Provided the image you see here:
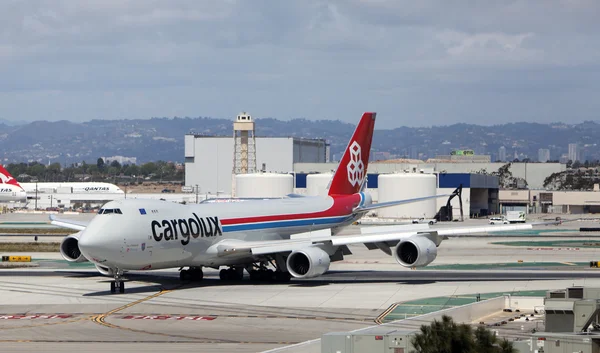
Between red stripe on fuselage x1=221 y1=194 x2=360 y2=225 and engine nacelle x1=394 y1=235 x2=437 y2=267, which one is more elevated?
red stripe on fuselage x1=221 y1=194 x2=360 y2=225

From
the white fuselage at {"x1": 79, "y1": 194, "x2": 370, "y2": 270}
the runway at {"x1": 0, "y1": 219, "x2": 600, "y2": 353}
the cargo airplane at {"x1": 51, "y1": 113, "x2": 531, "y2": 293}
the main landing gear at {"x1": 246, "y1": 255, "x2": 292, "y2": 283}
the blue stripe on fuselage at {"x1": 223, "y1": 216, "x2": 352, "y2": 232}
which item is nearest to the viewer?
the runway at {"x1": 0, "y1": 219, "x2": 600, "y2": 353}

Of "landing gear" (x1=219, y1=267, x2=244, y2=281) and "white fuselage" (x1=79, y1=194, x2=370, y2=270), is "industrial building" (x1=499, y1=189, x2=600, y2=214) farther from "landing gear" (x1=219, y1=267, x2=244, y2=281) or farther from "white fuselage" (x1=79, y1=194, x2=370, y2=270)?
"landing gear" (x1=219, y1=267, x2=244, y2=281)

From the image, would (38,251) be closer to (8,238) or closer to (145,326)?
(8,238)

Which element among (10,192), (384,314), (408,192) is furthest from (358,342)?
(10,192)

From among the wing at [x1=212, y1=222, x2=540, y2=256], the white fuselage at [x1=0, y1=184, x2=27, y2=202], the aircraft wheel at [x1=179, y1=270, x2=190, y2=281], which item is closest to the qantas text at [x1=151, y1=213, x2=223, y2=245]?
the wing at [x1=212, y1=222, x2=540, y2=256]

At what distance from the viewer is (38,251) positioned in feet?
248

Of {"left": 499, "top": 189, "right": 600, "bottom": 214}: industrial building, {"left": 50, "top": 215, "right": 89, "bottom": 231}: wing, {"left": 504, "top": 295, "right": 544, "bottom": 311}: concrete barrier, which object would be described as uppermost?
{"left": 50, "top": 215, "right": 89, "bottom": 231}: wing

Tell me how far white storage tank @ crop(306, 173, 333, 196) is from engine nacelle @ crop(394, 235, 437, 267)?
105 metres

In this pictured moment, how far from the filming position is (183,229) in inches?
1896

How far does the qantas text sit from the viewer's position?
4688cm

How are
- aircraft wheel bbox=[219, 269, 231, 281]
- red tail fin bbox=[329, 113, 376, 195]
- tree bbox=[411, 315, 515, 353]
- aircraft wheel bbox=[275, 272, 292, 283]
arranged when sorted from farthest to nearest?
1. red tail fin bbox=[329, 113, 376, 195]
2. aircraft wheel bbox=[219, 269, 231, 281]
3. aircraft wheel bbox=[275, 272, 292, 283]
4. tree bbox=[411, 315, 515, 353]

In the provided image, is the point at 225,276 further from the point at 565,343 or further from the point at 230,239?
the point at 565,343

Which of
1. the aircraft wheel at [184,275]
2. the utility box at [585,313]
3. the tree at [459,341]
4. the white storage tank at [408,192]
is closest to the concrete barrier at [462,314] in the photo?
the utility box at [585,313]

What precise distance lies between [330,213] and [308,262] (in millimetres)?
11193
